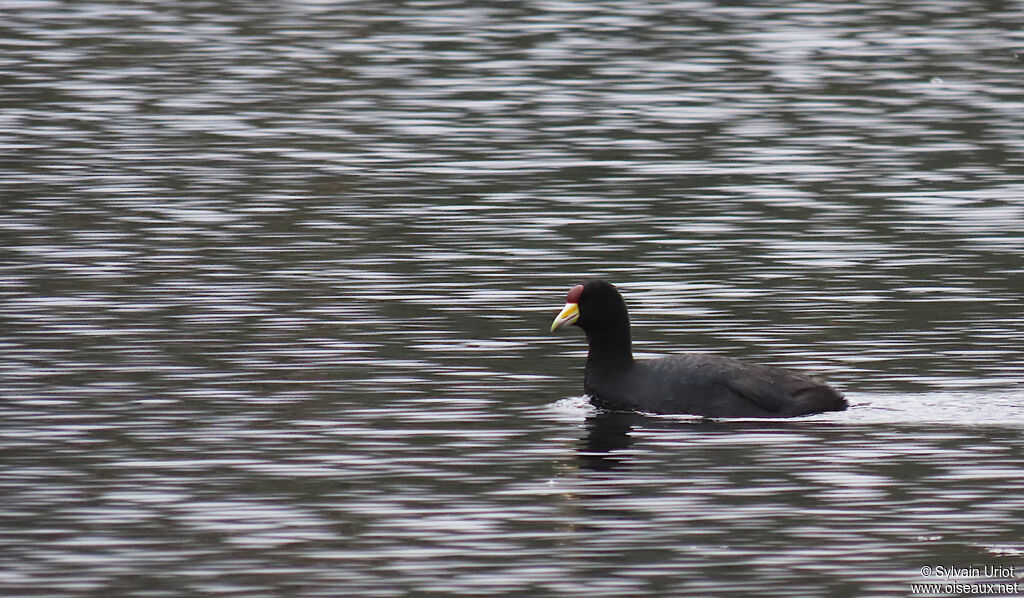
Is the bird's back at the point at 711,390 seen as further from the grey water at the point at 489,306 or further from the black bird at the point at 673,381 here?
the grey water at the point at 489,306

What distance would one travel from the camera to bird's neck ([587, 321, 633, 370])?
18.0m

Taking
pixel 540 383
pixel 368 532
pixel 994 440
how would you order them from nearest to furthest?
pixel 368 532, pixel 994 440, pixel 540 383

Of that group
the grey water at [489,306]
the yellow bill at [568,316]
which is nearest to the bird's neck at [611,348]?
the yellow bill at [568,316]

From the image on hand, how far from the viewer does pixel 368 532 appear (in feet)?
45.3

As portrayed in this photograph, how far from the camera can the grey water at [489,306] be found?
13641mm

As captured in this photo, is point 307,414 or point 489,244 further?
point 489,244

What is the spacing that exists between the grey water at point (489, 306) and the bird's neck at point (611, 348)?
0.41 metres

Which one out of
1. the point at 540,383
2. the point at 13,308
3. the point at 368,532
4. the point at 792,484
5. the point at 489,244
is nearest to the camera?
the point at 368,532

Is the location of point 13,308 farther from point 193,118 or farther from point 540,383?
point 193,118

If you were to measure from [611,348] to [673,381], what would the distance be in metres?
0.78

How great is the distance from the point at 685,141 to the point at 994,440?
53.6 feet

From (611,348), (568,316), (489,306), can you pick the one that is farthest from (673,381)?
(489,306)

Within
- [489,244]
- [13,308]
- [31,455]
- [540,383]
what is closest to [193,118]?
[489,244]

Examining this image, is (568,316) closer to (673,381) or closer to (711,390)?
(673,381)
